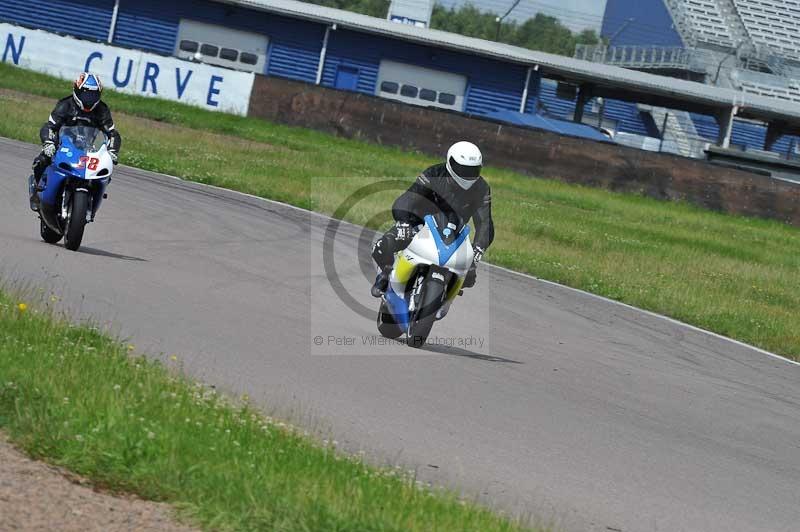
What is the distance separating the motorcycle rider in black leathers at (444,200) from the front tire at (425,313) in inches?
14.3

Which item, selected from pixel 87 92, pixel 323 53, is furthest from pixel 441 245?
pixel 323 53

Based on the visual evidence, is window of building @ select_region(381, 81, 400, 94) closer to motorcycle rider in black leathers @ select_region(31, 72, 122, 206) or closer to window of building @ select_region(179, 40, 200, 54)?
window of building @ select_region(179, 40, 200, 54)

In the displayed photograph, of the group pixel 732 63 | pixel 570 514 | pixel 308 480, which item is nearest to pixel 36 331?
pixel 308 480

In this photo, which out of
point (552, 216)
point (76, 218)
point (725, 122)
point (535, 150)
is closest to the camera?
point (76, 218)

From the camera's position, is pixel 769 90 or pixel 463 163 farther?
pixel 769 90

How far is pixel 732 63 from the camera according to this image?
209 ft

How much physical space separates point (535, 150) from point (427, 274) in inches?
774

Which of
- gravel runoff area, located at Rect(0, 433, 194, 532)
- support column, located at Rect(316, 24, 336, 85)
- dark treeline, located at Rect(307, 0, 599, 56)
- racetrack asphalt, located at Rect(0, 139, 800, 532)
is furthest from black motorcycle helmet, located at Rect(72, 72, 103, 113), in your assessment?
dark treeline, located at Rect(307, 0, 599, 56)

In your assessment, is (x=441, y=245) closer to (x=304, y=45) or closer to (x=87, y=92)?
(x=87, y=92)

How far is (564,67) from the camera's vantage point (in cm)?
4584

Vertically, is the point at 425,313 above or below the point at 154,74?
below

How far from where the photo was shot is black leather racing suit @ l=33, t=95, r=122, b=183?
11.5 metres

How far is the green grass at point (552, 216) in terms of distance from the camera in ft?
53.4

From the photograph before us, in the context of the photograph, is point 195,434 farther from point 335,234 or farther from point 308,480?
point 335,234
